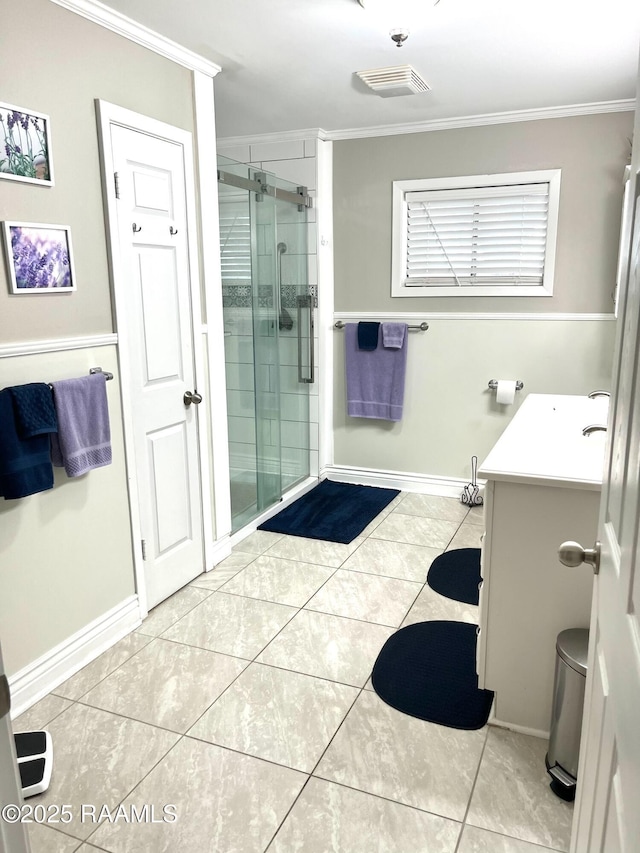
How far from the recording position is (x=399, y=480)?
14.4 feet

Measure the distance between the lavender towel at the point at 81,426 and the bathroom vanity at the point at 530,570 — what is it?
1.37m

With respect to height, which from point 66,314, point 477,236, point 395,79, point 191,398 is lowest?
point 191,398

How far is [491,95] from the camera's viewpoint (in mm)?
3334

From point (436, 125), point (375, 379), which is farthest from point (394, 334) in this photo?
point (436, 125)

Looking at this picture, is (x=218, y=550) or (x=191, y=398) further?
(x=218, y=550)

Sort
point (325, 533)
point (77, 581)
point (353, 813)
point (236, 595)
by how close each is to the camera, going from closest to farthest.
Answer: point (353, 813) → point (77, 581) → point (236, 595) → point (325, 533)

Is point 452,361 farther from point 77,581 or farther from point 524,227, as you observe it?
point 77,581

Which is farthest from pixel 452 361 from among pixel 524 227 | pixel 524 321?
pixel 524 227

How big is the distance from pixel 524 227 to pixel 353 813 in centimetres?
322

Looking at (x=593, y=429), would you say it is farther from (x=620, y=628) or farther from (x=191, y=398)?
(x=191, y=398)

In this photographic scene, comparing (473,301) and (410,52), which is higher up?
(410,52)

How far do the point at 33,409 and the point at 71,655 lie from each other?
0.96m

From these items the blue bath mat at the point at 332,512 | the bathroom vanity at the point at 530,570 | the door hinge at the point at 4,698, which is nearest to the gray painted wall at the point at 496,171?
the blue bath mat at the point at 332,512

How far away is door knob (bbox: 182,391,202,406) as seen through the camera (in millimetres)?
2897
